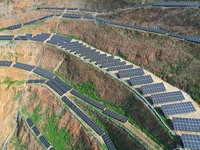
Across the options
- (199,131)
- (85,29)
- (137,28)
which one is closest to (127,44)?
(137,28)

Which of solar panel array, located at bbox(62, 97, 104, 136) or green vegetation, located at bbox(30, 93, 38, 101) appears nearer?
solar panel array, located at bbox(62, 97, 104, 136)

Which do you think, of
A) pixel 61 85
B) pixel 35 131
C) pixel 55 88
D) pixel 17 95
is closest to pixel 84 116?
pixel 35 131

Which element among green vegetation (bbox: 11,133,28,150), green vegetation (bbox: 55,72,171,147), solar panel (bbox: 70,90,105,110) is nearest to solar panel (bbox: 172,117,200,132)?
green vegetation (bbox: 55,72,171,147)

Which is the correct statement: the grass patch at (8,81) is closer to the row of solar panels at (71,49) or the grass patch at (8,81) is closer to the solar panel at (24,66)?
the solar panel at (24,66)

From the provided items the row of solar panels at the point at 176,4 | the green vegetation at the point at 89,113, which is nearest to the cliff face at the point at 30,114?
the green vegetation at the point at 89,113

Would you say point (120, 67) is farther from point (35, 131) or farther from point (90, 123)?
point (35, 131)

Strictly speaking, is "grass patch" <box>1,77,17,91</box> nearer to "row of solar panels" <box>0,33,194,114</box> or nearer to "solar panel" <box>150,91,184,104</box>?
"row of solar panels" <box>0,33,194,114</box>

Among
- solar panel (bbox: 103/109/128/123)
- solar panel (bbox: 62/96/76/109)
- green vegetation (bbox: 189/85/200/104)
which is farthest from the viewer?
solar panel (bbox: 62/96/76/109)

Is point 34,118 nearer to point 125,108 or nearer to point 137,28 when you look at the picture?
point 125,108
